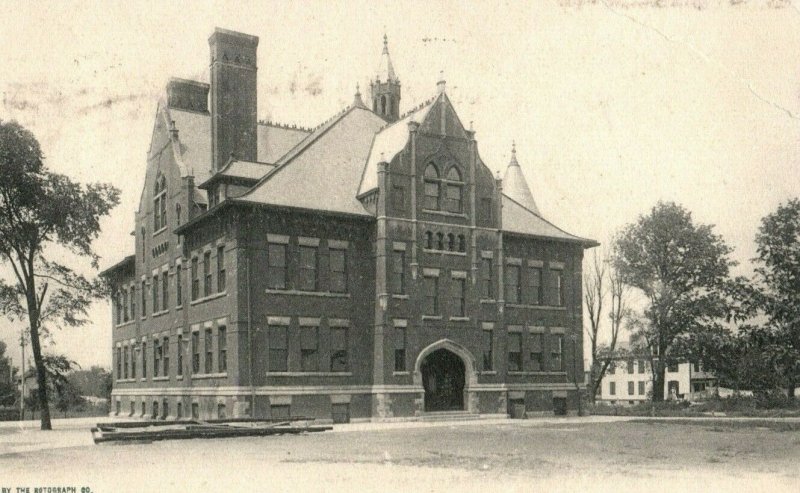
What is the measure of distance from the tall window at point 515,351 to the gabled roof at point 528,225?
16.7ft

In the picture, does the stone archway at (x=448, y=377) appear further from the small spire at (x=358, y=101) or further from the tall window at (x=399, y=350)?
the small spire at (x=358, y=101)

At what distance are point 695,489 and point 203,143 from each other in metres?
35.1

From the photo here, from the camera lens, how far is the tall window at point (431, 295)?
3791 cm

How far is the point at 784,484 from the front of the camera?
14094mm

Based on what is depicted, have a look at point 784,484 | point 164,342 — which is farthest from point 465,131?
point 784,484

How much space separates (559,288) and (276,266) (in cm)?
1555

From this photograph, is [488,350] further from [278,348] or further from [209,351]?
[209,351]

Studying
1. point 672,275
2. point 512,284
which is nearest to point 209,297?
point 512,284

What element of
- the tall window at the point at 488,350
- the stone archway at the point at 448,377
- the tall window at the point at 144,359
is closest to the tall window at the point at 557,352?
the tall window at the point at 488,350

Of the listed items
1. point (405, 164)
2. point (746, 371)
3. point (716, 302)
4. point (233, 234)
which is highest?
point (405, 164)

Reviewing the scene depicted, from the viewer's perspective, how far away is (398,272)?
122 ft

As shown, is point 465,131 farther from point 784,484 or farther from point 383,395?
point 784,484

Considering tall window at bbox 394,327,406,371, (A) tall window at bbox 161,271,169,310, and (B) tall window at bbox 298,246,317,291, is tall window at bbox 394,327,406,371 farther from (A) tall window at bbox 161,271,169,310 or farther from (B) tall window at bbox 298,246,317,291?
(A) tall window at bbox 161,271,169,310

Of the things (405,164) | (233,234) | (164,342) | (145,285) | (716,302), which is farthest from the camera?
(716,302)
